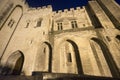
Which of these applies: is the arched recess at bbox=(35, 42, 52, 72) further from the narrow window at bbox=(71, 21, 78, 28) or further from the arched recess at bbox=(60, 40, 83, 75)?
the narrow window at bbox=(71, 21, 78, 28)

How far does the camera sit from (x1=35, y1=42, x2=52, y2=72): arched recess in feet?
39.5

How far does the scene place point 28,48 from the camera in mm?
13906

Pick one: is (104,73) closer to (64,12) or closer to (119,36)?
(119,36)

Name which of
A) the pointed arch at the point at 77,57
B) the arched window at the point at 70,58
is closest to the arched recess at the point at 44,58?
the arched window at the point at 70,58

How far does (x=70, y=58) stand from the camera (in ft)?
41.5

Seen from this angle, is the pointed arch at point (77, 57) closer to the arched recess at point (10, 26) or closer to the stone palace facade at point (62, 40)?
the stone palace facade at point (62, 40)

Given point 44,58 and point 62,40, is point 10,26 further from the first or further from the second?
point 62,40

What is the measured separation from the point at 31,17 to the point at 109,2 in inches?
386

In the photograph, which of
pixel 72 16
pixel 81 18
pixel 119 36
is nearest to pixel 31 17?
pixel 72 16

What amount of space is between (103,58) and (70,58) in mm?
2826

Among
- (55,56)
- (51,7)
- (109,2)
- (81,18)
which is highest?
(51,7)

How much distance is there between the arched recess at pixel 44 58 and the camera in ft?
39.5

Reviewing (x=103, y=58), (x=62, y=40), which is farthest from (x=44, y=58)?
(x=103, y=58)

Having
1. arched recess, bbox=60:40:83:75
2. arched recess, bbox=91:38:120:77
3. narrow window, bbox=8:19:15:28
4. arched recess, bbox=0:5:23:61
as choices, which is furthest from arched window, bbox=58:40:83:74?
narrow window, bbox=8:19:15:28
